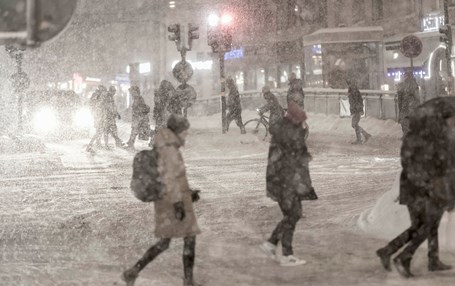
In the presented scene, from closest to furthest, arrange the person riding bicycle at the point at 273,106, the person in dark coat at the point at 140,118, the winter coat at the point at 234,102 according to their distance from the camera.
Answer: the person riding bicycle at the point at 273,106
the person in dark coat at the point at 140,118
the winter coat at the point at 234,102

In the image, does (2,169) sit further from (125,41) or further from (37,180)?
(125,41)

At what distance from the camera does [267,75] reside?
161 feet

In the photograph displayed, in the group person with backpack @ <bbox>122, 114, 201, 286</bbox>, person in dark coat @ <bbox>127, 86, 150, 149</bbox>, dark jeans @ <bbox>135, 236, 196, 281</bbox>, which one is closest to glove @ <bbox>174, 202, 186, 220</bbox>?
person with backpack @ <bbox>122, 114, 201, 286</bbox>

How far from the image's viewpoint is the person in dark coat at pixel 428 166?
579 centimetres

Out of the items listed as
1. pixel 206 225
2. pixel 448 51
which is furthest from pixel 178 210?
pixel 448 51

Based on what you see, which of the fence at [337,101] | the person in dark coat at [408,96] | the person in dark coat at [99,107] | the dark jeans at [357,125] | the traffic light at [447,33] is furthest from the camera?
the fence at [337,101]

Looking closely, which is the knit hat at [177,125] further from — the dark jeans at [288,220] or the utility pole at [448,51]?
the utility pole at [448,51]

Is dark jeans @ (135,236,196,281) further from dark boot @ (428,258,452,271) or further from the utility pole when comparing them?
the utility pole

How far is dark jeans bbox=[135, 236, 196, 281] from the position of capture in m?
5.79

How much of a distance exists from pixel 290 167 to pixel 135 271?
193cm

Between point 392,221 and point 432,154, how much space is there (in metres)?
2.00

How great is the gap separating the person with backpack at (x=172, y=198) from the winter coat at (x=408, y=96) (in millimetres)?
13201

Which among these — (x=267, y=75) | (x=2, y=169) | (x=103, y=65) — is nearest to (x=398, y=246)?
(x=2, y=169)

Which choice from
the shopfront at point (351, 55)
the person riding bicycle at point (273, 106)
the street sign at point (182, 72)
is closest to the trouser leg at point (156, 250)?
the person riding bicycle at point (273, 106)
